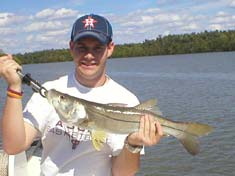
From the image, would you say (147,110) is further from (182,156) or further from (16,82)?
(182,156)

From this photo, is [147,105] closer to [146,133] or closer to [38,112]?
[146,133]

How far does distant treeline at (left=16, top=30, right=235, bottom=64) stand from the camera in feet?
391

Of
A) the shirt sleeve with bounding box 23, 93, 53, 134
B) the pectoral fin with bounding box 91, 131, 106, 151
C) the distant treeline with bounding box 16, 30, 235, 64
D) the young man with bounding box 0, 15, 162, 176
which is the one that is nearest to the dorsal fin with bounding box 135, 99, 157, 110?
the young man with bounding box 0, 15, 162, 176

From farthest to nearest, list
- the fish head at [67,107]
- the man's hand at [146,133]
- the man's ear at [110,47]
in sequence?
the man's ear at [110,47], the man's hand at [146,133], the fish head at [67,107]

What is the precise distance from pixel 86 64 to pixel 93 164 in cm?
82

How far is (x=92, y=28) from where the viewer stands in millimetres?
3568

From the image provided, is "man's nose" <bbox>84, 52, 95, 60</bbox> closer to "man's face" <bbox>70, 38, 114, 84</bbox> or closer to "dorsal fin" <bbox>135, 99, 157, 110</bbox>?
"man's face" <bbox>70, 38, 114, 84</bbox>

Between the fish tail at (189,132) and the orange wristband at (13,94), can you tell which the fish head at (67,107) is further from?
the fish tail at (189,132)

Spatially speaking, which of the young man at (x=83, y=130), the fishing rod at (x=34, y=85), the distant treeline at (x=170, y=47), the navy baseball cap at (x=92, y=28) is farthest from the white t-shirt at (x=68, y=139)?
the distant treeline at (x=170, y=47)

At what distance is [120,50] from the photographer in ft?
442

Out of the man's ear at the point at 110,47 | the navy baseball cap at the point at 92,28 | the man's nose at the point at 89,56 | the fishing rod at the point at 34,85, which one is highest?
the navy baseball cap at the point at 92,28

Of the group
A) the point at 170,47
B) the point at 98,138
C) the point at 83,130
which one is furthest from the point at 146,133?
the point at 170,47

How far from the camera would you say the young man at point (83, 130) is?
348 centimetres

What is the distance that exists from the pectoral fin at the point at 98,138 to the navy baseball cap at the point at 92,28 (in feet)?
2.49
